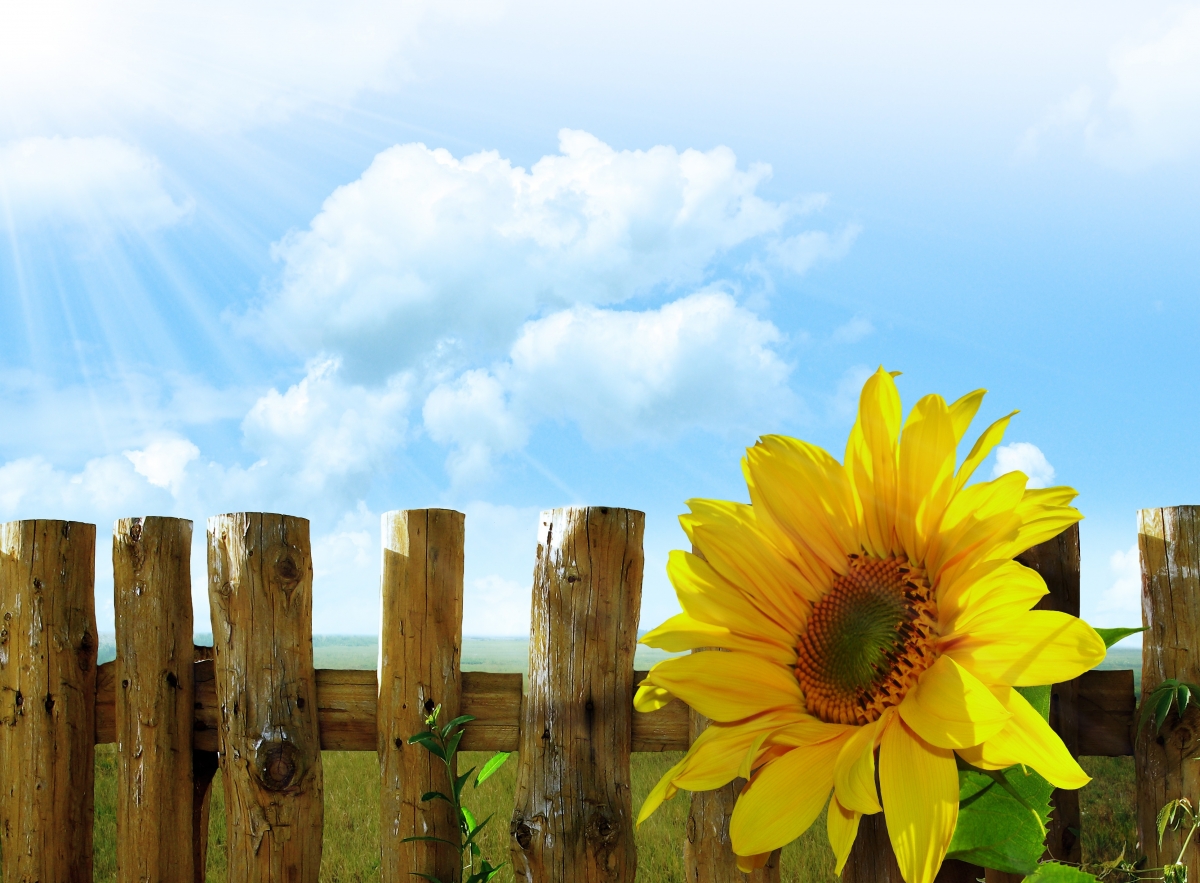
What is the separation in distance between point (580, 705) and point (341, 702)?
2.65 ft

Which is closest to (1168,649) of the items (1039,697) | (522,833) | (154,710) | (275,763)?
(522,833)

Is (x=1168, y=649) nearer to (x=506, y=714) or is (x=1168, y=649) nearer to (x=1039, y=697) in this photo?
(x=506, y=714)

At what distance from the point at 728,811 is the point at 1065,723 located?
97 cm

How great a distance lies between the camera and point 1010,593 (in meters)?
0.71

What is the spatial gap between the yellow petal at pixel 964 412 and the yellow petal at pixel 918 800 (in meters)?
0.25

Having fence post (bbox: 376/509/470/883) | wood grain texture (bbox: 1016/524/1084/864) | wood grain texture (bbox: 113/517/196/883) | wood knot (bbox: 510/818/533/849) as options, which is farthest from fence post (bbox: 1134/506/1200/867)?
wood grain texture (bbox: 113/517/196/883)

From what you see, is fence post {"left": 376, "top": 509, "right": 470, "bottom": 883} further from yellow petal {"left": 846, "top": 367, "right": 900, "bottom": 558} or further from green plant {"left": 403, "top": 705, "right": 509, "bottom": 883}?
yellow petal {"left": 846, "top": 367, "right": 900, "bottom": 558}

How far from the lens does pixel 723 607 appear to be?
2.74 ft

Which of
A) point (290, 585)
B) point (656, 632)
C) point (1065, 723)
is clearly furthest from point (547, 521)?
point (656, 632)

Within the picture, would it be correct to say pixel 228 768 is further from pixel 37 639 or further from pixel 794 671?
pixel 794 671

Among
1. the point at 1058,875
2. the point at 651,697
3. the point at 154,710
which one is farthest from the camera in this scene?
the point at 154,710

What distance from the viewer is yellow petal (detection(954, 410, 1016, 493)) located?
746 millimetres

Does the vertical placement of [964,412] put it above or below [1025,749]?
above

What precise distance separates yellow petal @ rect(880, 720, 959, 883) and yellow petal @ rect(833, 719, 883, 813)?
0.04ft
